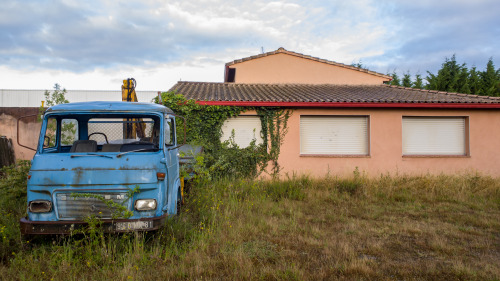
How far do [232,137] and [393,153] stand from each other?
5.53 meters

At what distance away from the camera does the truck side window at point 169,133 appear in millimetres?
5609

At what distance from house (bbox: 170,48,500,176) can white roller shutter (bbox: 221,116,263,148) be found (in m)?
0.03

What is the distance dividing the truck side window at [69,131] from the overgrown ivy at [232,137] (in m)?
4.57

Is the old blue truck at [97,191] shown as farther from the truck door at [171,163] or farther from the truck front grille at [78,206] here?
the truck door at [171,163]

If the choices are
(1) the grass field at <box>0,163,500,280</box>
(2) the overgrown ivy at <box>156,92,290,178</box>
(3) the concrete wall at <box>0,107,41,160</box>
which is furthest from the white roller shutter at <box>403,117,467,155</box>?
(3) the concrete wall at <box>0,107,41,160</box>

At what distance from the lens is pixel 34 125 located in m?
15.8

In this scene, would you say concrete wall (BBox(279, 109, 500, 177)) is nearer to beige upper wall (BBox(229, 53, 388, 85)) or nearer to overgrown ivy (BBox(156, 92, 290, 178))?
overgrown ivy (BBox(156, 92, 290, 178))

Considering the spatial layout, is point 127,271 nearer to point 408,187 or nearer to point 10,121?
point 408,187

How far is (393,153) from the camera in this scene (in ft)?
38.9

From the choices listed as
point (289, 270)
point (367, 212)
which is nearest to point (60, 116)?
point (289, 270)

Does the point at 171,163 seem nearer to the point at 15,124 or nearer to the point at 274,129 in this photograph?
the point at 274,129

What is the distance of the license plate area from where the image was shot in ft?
14.3

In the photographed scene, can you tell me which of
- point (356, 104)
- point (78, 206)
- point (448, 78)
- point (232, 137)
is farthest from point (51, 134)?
point (448, 78)

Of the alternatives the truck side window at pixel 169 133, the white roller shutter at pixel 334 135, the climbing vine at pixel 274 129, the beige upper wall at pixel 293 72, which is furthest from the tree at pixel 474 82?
the truck side window at pixel 169 133
